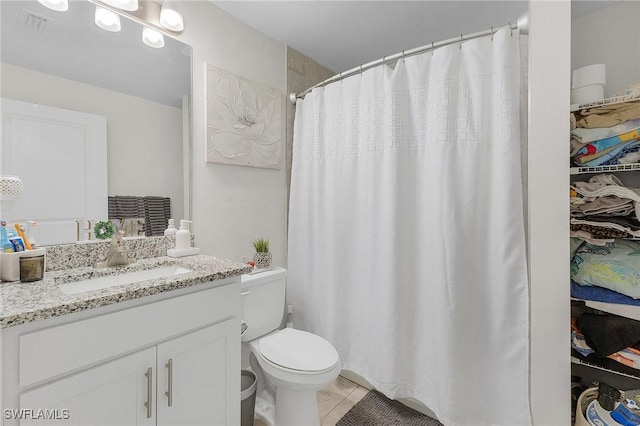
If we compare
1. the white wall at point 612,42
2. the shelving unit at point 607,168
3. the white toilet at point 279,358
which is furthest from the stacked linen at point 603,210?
the white toilet at point 279,358

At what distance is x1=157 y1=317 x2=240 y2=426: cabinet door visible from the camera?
39.9 inches

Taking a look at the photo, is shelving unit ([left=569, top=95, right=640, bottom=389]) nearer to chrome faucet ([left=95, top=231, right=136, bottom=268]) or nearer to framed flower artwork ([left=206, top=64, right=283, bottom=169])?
framed flower artwork ([left=206, top=64, right=283, bottom=169])

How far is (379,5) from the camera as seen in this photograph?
5.62 feet

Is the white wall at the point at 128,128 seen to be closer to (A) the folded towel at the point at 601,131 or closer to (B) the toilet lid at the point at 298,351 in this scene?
(B) the toilet lid at the point at 298,351

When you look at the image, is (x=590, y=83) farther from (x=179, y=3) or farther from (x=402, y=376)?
(x=179, y=3)

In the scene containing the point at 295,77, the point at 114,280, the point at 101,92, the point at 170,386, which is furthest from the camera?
the point at 295,77

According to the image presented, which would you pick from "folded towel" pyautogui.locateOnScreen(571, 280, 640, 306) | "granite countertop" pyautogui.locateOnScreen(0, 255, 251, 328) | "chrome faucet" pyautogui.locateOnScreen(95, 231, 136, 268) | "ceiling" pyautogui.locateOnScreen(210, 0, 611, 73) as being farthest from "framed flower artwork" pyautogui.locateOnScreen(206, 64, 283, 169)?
"folded towel" pyautogui.locateOnScreen(571, 280, 640, 306)

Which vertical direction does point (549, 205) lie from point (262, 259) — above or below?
above

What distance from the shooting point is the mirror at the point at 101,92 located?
1.14 m

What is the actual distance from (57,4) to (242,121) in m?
0.93

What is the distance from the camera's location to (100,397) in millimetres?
875

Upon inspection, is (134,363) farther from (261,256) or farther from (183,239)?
(261,256)

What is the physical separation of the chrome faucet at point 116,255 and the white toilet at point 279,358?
56 cm

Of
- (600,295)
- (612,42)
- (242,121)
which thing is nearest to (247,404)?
(242,121)
